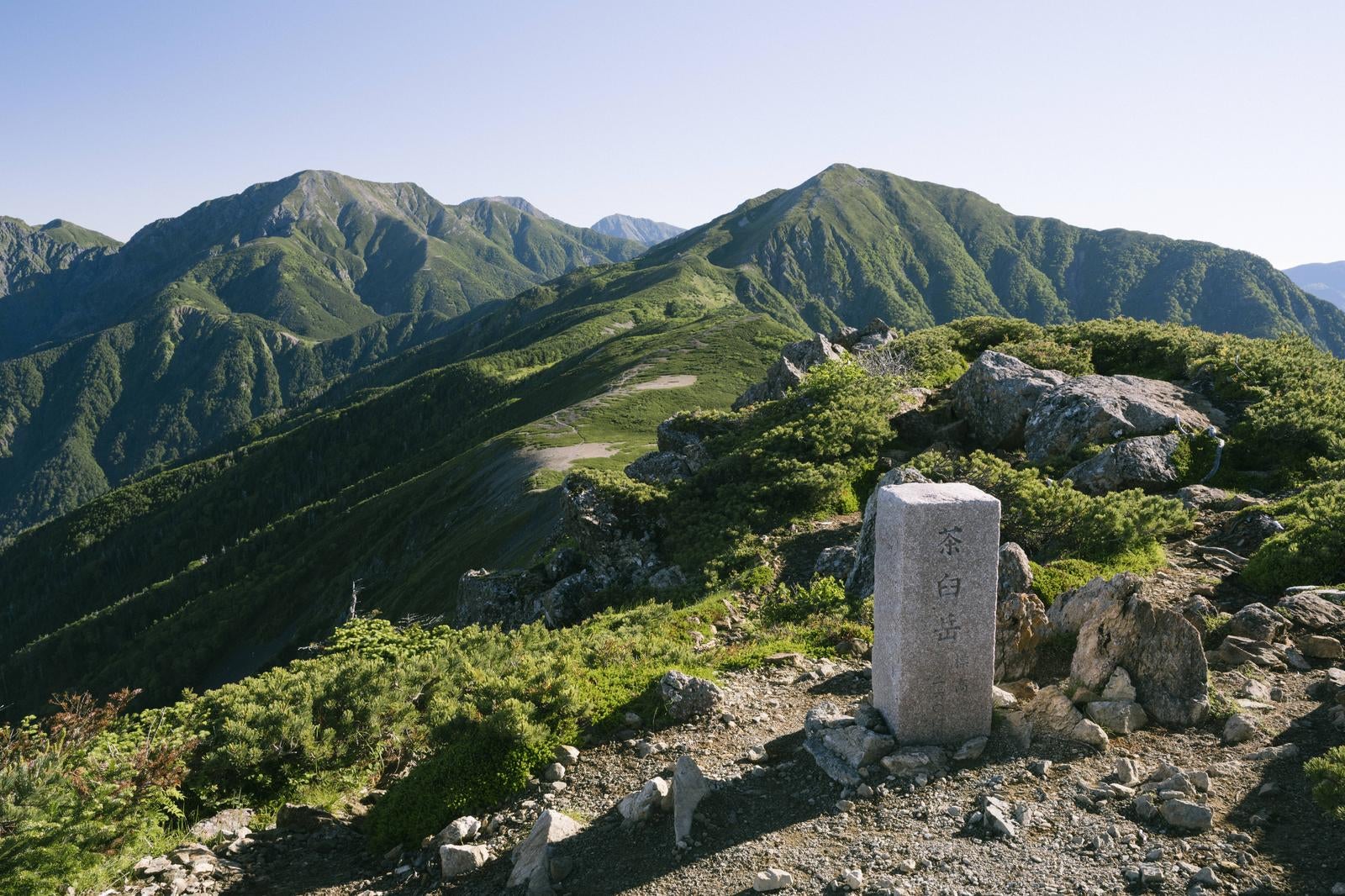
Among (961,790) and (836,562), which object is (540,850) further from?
(836,562)

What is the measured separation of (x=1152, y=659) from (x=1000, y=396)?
42.6 ft

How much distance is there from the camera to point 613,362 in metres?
133

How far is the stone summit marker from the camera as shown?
28.0ft

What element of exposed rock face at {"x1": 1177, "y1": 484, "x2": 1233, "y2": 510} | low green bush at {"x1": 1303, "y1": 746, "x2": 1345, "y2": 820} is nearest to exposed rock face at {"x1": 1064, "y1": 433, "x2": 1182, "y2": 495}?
exposed rock face at {"x1": 1177, "y1": 484, "x2": 1233, "y2": 510}

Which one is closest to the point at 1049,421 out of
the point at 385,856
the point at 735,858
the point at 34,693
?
the point at 735,858

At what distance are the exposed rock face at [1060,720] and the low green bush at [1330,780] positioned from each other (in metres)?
1.80

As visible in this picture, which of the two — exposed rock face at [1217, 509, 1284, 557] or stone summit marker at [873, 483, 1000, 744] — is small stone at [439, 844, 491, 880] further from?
exposed rock face at [1217, 509, 1284, 557]

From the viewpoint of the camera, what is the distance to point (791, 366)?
1232 inches

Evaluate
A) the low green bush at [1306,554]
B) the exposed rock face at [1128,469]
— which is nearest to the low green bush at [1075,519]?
the low green bush at [1306,554]

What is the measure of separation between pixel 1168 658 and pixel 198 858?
11.5 metres

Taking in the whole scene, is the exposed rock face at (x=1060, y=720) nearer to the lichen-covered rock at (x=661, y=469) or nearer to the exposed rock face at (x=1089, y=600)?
the exposed rock face at (x=1089, y=600)

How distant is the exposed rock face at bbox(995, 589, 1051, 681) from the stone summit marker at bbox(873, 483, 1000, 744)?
195 cm

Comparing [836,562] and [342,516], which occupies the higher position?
[836,562]

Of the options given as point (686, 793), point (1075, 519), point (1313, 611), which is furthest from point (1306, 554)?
point (686, 793)
